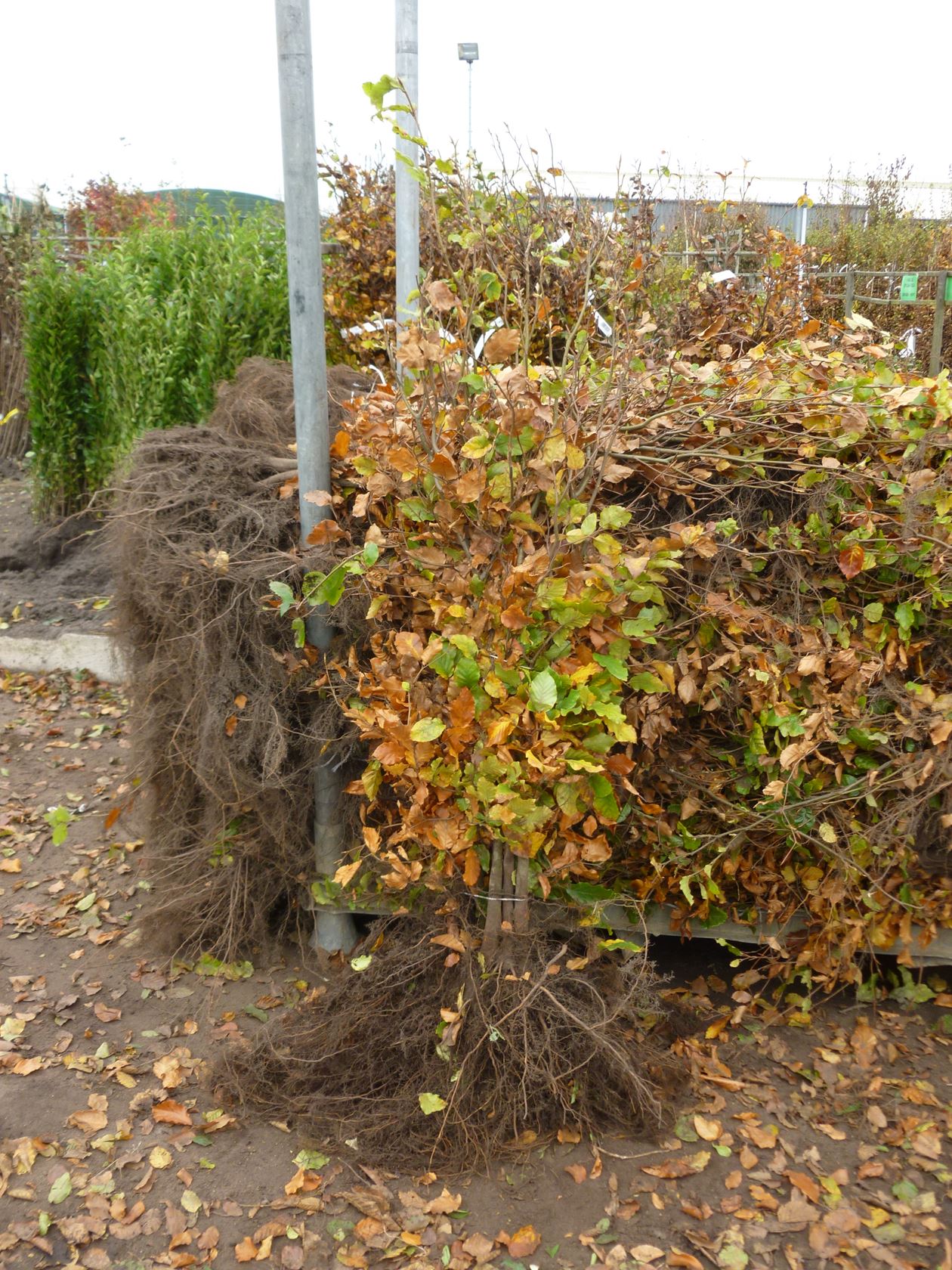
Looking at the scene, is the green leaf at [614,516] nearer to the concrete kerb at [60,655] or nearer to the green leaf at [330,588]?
the green leaf at [330,588]

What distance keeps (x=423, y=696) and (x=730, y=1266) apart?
1.56 meters

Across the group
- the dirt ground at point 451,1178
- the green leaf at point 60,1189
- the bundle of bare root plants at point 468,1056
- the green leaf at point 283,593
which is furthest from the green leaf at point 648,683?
the green leaf at point 60,1189

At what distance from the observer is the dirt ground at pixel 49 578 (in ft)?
21.8

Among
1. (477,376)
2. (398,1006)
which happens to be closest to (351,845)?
(398,1006)

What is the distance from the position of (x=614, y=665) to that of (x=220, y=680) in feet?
4.35

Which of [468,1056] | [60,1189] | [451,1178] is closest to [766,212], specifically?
[468,1056]

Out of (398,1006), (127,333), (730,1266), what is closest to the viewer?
(730,1266)

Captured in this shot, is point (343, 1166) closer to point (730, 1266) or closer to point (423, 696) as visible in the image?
point (730, 1266)

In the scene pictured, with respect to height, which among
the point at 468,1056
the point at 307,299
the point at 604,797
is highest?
the point at 307,299

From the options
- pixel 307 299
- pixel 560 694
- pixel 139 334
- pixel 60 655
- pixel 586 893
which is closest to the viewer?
pixel 560 694

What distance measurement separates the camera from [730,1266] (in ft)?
8.57

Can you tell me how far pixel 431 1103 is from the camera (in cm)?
293

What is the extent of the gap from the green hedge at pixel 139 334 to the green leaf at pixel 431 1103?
4.38 m

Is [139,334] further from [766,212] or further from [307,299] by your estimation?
[766,212]
